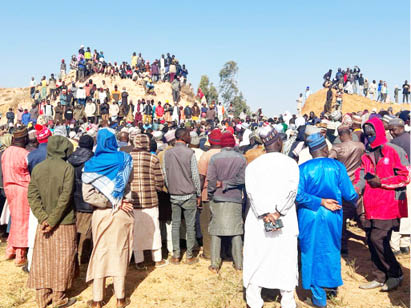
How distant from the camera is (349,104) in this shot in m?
27.3

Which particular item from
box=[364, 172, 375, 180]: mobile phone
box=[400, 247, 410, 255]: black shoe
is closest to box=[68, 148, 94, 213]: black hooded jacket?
box=[364, 172, 375, 180]: mobile phone

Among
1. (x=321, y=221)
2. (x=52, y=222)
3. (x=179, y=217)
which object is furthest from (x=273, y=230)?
(x=52, y=222)

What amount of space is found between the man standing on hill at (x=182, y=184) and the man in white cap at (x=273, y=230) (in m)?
1.53

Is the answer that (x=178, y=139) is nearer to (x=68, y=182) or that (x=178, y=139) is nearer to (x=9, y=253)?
(x=68, y=182)

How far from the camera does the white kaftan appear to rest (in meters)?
3.54

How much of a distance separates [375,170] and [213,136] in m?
2.23

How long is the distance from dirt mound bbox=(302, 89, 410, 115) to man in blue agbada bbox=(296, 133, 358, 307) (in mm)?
25245

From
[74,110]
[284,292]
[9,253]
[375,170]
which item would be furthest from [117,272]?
[74,110]

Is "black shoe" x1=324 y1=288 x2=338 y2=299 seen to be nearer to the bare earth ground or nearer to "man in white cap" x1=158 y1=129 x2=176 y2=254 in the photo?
the bare earth ground

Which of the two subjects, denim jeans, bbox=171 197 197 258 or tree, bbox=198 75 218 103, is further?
tree, bbox=198 75 218 103

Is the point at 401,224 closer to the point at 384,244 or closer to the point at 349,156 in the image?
the point at 349,156

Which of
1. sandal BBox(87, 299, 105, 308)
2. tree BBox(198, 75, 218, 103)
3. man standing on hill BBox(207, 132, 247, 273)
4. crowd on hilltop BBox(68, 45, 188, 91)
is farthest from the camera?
tree BBox(198, 75, 218, 103)

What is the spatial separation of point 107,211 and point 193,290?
5.15ft

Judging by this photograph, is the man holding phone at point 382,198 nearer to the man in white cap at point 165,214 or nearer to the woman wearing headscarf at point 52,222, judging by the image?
the man in white cap at point 165,214
